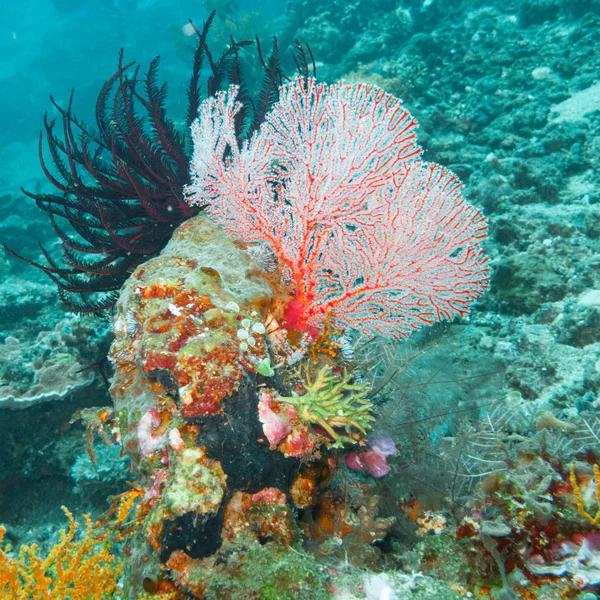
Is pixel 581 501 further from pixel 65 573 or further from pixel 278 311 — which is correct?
pixel 65 573

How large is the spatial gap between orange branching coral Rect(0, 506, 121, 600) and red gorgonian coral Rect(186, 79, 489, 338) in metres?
2.28

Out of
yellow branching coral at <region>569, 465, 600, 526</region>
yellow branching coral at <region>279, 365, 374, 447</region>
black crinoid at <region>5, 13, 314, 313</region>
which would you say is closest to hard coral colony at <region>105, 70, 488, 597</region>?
yellow branching coral at <region>279, 365, 374, 447</region>

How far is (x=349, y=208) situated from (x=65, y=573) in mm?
3421

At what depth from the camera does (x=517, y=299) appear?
5.99m

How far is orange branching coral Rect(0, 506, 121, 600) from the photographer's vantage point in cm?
260

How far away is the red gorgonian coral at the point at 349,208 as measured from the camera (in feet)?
9.75

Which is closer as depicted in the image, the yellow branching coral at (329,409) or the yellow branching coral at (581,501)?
the yellow branching coral at (581,501)

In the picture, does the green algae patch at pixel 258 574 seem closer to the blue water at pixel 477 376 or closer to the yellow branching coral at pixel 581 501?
the blue water at pixel 477 376

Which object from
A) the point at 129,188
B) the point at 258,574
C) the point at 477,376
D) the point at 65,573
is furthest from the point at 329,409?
the point at 129,188

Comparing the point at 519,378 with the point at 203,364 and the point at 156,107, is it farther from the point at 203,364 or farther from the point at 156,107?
the point at 156,107

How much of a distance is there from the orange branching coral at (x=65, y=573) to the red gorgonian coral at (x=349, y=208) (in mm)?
2282

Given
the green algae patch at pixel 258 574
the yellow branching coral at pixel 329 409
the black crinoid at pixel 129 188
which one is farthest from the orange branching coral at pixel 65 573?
the black crinoid at pixel 129 188

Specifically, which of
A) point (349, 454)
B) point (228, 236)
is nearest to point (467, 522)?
point (349, 454)

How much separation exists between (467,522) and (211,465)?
1.71 metres
